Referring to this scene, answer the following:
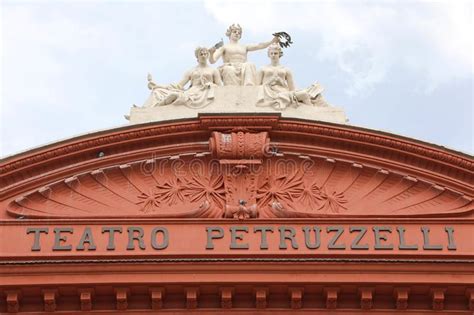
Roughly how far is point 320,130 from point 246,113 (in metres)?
1.26

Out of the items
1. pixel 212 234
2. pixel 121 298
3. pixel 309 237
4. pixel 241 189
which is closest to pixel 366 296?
pixel 309 237

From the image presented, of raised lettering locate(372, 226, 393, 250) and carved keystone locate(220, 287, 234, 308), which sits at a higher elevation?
raised lettering locate(372, 226, 393, 250)

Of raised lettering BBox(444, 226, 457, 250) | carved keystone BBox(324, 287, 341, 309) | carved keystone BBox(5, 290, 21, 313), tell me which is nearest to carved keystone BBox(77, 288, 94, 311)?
carved keystone BBox(5, 290, 21, 313)

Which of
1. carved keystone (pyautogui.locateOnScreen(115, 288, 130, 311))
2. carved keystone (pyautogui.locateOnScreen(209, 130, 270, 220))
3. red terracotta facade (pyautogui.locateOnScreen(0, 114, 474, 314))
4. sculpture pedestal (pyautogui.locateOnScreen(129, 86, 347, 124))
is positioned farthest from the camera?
sculpture pedestal (pyautogui.locateOnScreen(129, 86, 347, 124))

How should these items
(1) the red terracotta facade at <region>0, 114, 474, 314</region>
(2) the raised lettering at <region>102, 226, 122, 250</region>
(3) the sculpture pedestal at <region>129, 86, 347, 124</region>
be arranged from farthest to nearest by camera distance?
(3) the sculpture pedestal at <region>129, 86, 347, 124</region>
(2) the raised lettering at <region>102, 226, 122, 250</region>
(1) the red terracotta facade at <region>0, 114, 474, 314</region>

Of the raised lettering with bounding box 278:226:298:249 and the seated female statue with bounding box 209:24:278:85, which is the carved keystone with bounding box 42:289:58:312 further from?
the seated female statue with bounding box 209:24:278:85

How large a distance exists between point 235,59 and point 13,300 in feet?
21.5

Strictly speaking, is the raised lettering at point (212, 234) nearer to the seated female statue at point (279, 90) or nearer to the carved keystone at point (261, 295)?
the carved keystone at point (261, 295)

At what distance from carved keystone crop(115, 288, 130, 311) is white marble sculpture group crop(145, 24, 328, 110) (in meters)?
4.18

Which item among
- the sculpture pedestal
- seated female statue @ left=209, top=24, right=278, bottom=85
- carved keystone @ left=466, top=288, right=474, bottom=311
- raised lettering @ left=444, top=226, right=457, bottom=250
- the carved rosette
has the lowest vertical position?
carved keystone @ left=466, top=288, right=474, bottom=311

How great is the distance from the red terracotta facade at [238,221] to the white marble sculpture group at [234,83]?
101cm

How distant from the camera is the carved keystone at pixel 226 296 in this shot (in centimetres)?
2305

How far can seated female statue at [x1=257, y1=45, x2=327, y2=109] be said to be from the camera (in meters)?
25.9

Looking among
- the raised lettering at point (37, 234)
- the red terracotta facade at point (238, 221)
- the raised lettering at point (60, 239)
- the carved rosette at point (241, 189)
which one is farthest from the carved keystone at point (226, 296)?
the raised lettering at point (37, 234)
